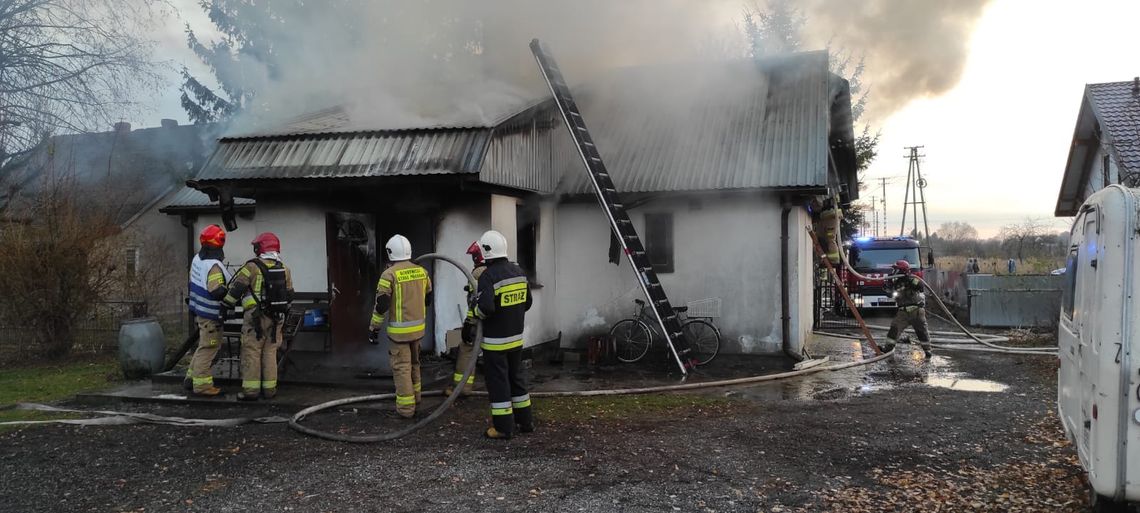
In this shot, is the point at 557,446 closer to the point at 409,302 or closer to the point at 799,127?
the point at 409,302

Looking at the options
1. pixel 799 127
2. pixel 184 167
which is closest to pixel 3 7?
pixel 184 167

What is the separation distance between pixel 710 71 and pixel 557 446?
8.81 m

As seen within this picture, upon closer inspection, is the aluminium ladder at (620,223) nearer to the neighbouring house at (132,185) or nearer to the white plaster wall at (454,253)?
the white plaster wall at (454,253)

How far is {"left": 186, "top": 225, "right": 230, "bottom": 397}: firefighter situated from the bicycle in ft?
17.5

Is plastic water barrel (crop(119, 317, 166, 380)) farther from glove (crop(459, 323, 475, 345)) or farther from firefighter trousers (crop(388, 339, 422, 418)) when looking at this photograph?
glove (crop(459, 323, 475, 345))

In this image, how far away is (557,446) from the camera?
5734mm

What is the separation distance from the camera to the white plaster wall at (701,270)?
10.3m

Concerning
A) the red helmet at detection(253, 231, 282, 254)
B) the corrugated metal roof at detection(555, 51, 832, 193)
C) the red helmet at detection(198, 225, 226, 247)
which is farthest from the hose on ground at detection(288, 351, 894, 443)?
the corrugated metal roof at detection(555, 51, 832, 193)

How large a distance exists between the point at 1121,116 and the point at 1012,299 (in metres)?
4.31

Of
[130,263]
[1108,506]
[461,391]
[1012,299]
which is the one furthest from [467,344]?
[1012,299]

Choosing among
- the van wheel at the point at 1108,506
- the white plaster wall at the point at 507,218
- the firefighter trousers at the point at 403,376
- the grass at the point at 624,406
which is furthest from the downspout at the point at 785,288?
the van wheel at the point at 1108,506

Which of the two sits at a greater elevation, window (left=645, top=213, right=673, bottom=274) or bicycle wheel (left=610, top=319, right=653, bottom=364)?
window (left=645, top=213, right=673, bottom=274)

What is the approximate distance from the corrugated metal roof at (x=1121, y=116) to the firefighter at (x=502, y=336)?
41.5 feet

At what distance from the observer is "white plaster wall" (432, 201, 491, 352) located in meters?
8.99
